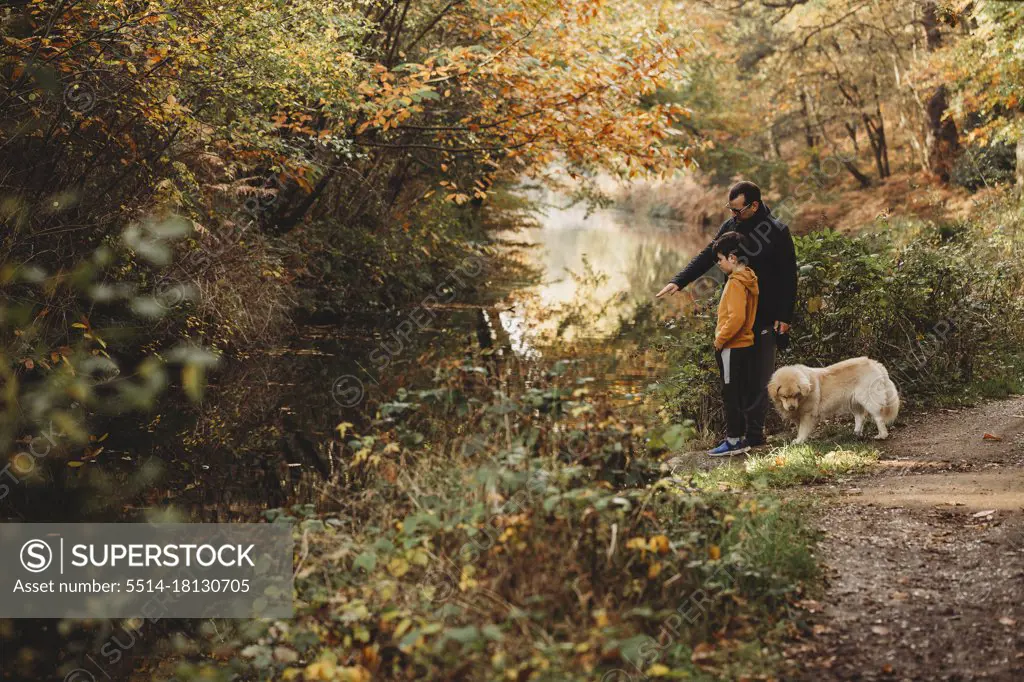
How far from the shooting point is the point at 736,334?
7703 millimetres

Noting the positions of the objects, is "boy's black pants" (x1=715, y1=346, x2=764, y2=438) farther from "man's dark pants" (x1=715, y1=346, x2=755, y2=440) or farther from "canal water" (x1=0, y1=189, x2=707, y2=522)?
"canal water" (x1=0, y1=189, x2=707, y2=522)

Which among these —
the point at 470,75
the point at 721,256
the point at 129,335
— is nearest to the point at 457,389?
the point at 721,256

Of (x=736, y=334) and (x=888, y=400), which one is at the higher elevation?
(x=736, y=334)

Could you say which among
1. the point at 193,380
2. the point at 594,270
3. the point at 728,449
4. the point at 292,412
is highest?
the point at 594,270

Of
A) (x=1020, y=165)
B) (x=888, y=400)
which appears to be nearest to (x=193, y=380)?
(x=888, y=400)

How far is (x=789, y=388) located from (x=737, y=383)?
43 cm

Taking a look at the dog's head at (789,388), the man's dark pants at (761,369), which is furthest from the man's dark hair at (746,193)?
the dog's head at (789,388)

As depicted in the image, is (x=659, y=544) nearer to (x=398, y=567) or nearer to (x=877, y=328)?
(x=398, y=567)

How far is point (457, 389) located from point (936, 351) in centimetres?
626

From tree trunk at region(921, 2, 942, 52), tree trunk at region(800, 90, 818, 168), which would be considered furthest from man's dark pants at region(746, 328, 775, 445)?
tree trunk at region(800, 90, 818, 168)

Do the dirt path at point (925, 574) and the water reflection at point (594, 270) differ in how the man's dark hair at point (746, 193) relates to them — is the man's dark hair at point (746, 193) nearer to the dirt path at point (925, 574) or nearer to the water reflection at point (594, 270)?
the dirt path at point (925, 574)

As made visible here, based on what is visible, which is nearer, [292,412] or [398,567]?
[398,567]

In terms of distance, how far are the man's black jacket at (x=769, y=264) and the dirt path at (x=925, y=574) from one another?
1507 millimetres

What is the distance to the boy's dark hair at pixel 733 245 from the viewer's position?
7.57m
